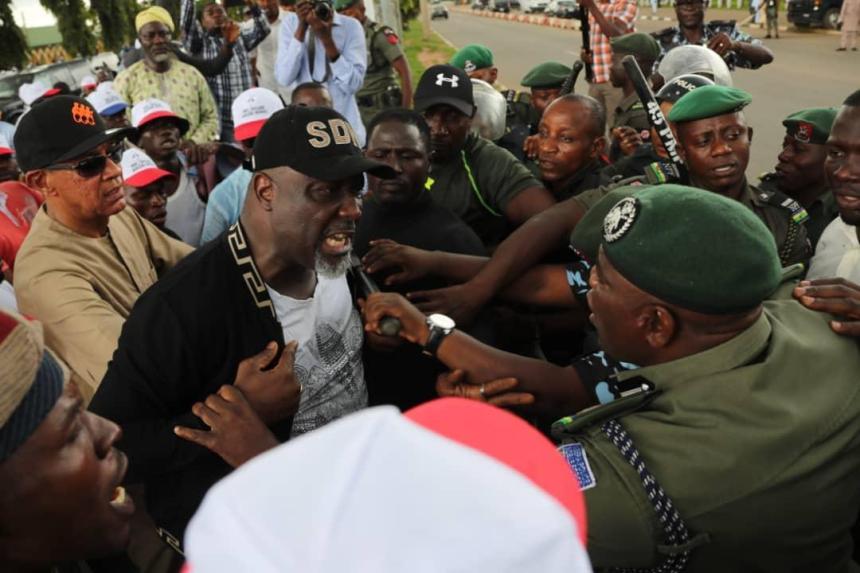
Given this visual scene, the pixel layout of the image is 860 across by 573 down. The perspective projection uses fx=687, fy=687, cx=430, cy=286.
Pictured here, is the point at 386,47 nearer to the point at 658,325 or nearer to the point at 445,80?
the point at 445,80

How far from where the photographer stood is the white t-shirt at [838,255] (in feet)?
7.75

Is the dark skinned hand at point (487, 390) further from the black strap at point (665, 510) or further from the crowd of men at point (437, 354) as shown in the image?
the black strap at point (665, 510)

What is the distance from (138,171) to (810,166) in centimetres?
347

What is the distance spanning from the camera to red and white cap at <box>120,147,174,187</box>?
3793mm

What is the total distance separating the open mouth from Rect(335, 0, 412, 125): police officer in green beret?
4.75 metres

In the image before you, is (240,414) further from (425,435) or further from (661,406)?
(425,435)

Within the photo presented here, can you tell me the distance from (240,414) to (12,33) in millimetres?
25334

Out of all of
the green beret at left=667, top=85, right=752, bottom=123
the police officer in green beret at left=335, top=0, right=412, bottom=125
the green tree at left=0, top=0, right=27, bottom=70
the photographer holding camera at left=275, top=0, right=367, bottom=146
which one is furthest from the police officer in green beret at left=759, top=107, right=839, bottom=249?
the green tree at left=0, top=0, right=27, bottom=70

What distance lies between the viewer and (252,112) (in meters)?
4.61

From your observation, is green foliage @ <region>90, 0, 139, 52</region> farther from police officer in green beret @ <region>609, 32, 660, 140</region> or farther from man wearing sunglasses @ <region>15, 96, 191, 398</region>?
man wearing sunglasses @ <region>15, 96, 191, 398</region>

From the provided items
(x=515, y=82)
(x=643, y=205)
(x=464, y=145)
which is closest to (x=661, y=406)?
(x=643, y=205)

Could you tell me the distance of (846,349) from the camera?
5.61 feet

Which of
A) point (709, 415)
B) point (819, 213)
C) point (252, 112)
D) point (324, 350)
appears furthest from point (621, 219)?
point (252, 112)

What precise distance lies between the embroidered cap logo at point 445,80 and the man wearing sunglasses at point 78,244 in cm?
178
